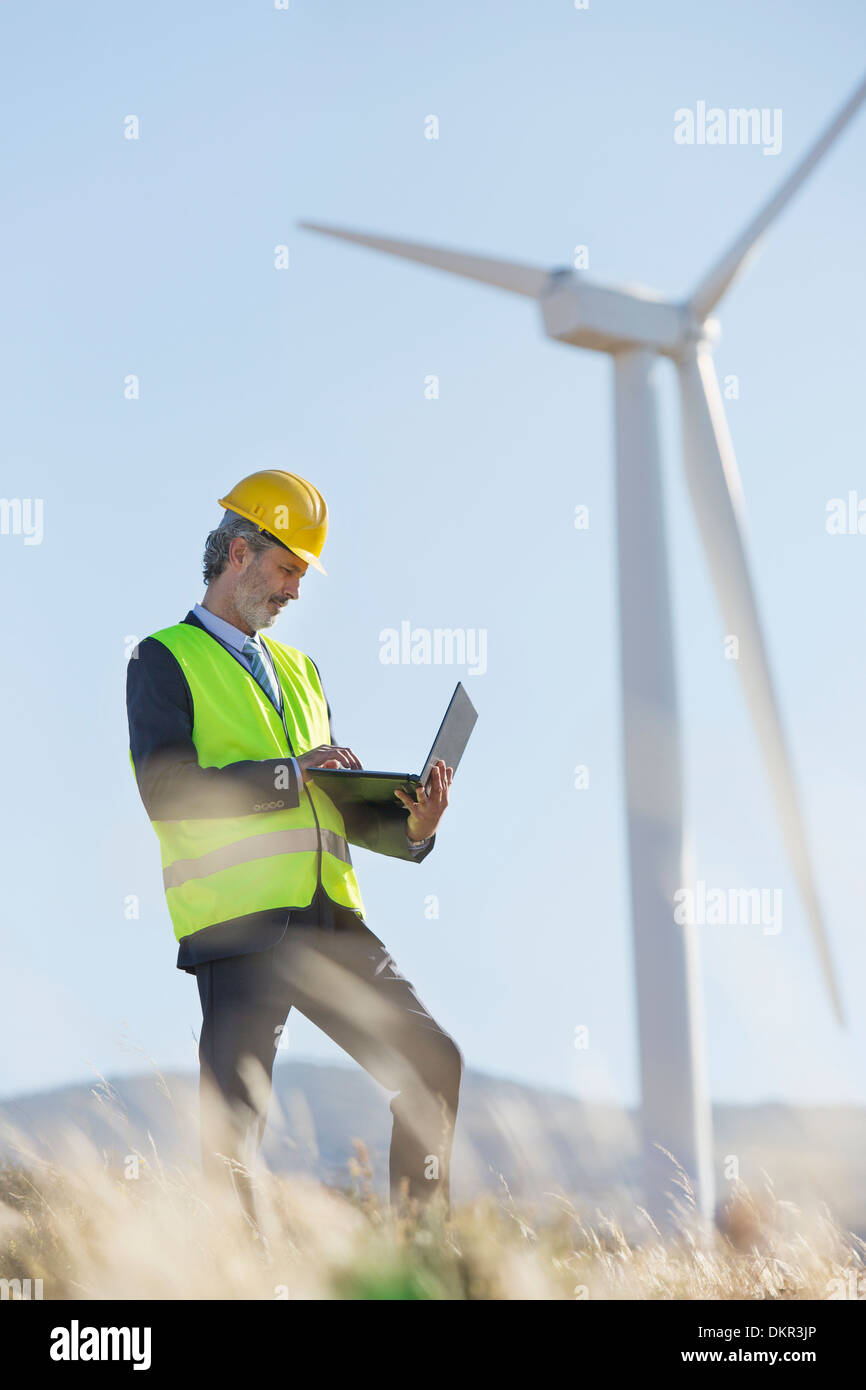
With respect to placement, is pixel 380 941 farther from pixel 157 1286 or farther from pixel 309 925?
pixel 157 1286

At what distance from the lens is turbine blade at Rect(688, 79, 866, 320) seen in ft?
52.3

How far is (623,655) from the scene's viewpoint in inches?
667

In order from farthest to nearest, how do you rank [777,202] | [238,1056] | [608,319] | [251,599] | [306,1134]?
[608,319] → [777,202] → [306,1134] → [251,599] → [238,1056]

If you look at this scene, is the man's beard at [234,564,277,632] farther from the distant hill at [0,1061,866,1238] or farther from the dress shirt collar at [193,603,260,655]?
the distant hill at [0,1061,866,1238]

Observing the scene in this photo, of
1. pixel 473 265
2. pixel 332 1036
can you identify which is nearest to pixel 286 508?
pixel 332 1036

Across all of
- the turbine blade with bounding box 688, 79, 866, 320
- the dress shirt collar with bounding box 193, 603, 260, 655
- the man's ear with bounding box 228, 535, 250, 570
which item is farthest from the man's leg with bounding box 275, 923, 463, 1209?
the turbine blade with bounding box 688, 79, 866, 320

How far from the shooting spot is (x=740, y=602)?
15.2 meters

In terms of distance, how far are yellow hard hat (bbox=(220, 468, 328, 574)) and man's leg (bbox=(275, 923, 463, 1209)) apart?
1.52 metres

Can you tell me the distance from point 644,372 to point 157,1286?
1408 centimetres

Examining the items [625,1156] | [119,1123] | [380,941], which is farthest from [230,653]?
[625,1156]

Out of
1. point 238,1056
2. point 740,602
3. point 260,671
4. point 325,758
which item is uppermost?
point 740,602

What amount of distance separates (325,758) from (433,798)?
0.43 m

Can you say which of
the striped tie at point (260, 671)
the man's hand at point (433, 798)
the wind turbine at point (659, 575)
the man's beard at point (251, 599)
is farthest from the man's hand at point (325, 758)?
the wind turbine at point (659, 575)

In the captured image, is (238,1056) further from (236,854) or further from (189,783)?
(189,783)
